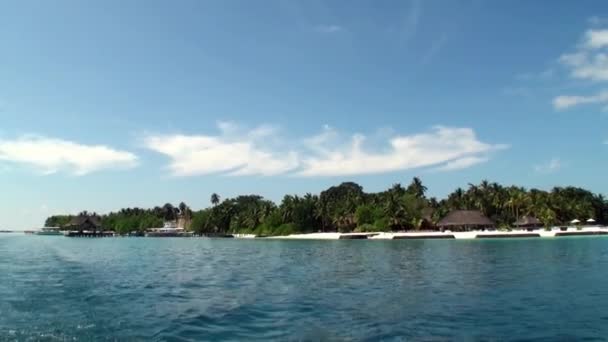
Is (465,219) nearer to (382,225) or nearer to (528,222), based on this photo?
(528,222)

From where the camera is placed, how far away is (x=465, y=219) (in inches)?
5187

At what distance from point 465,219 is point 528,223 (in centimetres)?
1745

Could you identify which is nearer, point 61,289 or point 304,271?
point 61,289

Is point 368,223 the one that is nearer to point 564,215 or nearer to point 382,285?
point 564,215

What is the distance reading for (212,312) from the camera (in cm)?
2153

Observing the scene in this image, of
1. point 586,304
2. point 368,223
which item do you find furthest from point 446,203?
point 586,304

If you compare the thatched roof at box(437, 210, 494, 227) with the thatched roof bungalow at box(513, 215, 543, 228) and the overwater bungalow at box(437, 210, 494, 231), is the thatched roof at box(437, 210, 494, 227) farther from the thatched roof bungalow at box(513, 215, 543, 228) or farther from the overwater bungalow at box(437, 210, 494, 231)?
the thatched roof bungalow at box(513, 215, 543, 228)

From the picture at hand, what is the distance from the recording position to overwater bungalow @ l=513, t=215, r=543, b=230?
13325 centimetres

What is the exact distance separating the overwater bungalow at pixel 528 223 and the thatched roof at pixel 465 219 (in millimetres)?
8616

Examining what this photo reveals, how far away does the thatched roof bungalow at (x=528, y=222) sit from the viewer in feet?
437

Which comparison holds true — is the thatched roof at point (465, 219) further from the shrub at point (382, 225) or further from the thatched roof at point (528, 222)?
the shrub at point (382, 225)

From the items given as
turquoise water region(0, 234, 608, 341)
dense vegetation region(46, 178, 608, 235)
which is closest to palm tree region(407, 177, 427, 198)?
dense vegetation region(46, 178, 608, 235)

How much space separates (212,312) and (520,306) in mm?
13468

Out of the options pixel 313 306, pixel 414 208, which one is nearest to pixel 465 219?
pixel 414 208
